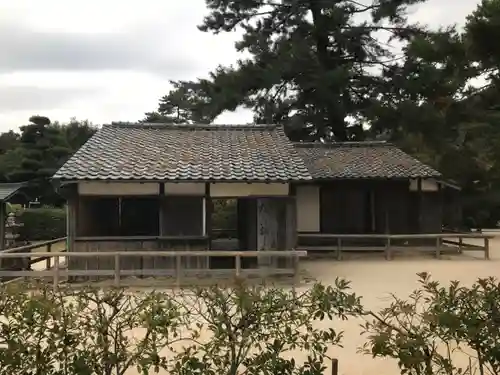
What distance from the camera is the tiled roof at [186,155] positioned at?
35.8 feet

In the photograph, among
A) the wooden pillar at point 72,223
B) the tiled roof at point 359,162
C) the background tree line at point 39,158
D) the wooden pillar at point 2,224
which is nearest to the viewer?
the wooden pillar at point 72,223

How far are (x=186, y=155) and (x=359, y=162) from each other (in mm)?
6691

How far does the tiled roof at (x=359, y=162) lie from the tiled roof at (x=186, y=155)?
2251 mm

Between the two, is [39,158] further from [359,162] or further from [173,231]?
[173,231]

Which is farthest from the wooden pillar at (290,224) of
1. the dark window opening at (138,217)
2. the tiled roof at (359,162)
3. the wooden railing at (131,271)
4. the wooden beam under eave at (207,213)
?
the tiled roof at (359,162)

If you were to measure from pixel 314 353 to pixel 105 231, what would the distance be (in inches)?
367

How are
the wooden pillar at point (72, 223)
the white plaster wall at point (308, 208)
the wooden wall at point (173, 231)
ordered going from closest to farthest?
the wooden pillar at point (72, 223) < the wooden wall at point (173, 231) < the white plaster wall at point (308, 208)

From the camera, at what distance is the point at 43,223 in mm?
24250

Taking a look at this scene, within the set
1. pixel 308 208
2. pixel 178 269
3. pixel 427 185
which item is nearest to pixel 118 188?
pixel 178 269

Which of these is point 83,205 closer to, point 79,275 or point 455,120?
point 79,275

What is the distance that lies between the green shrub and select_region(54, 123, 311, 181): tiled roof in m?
10.6

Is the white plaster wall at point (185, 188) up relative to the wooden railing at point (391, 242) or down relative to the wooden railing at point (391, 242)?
up

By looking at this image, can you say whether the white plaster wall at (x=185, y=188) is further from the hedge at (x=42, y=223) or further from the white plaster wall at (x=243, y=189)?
the hedge at (x=42, y=223)

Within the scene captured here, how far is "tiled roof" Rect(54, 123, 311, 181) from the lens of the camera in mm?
10922
